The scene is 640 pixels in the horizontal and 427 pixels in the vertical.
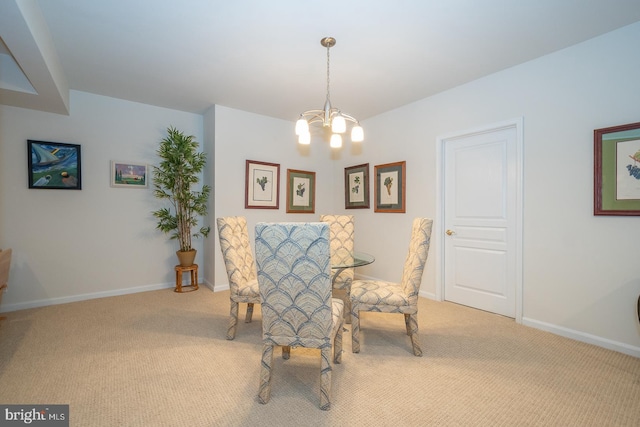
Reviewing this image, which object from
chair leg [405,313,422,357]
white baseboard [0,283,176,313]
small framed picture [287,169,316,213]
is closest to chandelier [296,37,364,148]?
chair leg [405,313,422,357]

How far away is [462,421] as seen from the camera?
1.58 m

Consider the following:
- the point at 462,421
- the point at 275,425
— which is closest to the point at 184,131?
the point at 275,425

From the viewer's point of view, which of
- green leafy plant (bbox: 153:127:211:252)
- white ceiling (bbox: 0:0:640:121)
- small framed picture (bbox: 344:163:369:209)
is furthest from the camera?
small framed picture (bbox: 344:163:369:209)

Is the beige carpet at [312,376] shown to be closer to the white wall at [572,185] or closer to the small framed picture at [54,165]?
the white wall at [572,185]

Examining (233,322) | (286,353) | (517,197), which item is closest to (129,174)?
(233,322)

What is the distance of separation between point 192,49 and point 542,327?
4241 mm

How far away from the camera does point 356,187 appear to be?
4.86 meters

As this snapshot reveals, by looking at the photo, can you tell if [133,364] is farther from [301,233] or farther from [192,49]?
[192,49]

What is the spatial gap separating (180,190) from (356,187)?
8.74 feet

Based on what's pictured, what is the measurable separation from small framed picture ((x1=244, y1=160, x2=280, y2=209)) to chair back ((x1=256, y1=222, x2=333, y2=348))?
2861mm

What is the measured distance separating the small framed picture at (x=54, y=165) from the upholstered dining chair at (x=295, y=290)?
3362mm

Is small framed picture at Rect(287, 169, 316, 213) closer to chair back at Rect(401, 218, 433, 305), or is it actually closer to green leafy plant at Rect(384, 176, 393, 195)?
green leafy plant at Rect(384, 176, 393, 195)

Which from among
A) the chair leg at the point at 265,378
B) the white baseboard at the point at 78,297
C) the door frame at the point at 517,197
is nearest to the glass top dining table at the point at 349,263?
the chair leg at the point at 265,378

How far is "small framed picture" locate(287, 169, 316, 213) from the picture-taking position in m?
4.86
